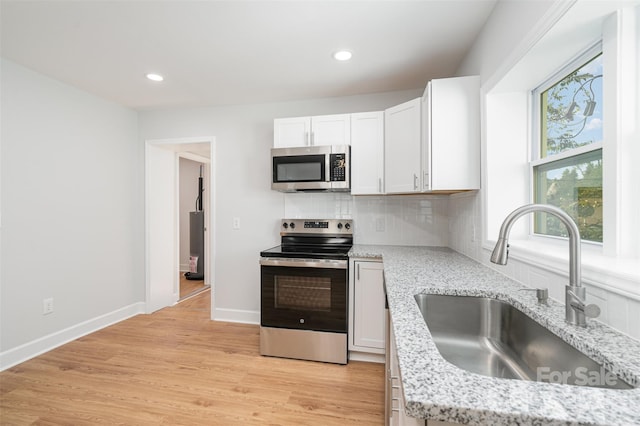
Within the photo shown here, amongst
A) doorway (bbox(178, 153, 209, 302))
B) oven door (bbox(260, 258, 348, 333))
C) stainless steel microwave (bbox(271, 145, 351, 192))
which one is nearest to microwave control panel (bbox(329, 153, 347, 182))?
stainless steel microwave (bbox(271, 145, 351, 192))

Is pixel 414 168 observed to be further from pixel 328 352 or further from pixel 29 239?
pixel 29 239

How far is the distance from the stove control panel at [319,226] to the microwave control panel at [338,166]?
0.51 metres

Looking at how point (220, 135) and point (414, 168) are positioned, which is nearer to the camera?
point (414, 168)

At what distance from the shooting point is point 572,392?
A: 20.3 inches

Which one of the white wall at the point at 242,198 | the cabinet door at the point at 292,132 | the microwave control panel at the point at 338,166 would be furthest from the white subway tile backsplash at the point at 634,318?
the white wall at the point at 242,198

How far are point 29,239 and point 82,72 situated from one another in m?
1.48

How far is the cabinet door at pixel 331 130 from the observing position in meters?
2.54

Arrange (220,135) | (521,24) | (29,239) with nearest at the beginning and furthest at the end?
(521,24)
(29,239)
(220,135)

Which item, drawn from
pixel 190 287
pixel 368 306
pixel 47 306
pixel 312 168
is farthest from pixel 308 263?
pixel 190 287

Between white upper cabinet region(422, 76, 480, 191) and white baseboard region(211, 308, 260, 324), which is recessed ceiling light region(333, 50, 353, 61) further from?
white baseboard region(211, 308, 260, 324)

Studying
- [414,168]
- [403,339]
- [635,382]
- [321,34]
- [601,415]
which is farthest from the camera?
[414,168]

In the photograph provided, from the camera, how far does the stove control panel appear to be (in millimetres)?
2797

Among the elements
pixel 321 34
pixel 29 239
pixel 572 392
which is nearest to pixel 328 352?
pixel 572 392

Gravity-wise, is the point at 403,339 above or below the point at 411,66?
below
